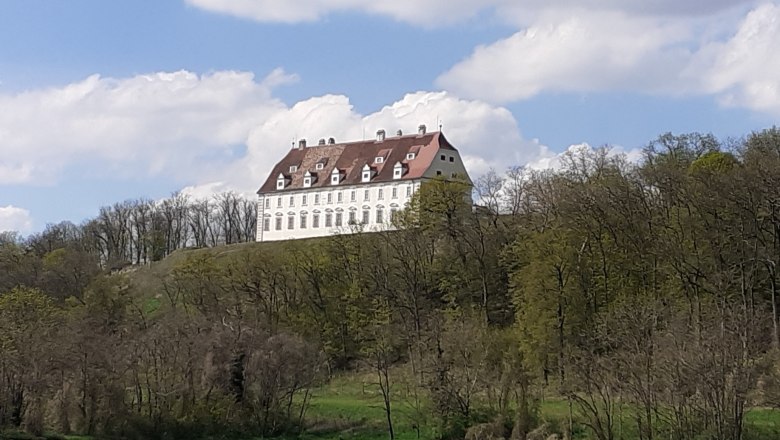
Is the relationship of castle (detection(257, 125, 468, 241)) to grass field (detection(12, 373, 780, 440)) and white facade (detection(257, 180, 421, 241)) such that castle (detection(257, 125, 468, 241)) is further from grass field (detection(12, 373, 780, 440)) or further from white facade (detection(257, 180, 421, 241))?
grass field (detection(12, 373, 780, 440))

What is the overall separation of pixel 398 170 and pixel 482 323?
43.7 metres

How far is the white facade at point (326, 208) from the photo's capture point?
96.4 meters

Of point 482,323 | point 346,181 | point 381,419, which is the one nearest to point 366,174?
point 346,181

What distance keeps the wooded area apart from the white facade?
901 inches

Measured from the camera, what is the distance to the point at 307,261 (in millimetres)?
70188

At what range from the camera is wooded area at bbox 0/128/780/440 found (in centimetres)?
3459

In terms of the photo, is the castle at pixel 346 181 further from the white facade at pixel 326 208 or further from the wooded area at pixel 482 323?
the wooded area at pixel 482 323

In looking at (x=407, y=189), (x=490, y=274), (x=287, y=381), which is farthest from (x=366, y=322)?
(x=407, y=189)

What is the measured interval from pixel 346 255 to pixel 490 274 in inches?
425

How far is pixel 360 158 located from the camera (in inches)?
4013

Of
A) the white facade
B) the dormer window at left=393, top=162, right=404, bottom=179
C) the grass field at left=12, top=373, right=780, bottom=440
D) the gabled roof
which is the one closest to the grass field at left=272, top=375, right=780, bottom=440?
the grass field at left=12, top=373, right=780, bottom=440

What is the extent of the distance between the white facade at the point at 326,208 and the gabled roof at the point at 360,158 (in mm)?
782

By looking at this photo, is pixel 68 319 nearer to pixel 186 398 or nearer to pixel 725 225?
pixel 186 398

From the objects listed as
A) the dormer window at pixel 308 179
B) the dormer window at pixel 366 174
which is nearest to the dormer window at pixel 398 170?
the dormer window at pixel 366 174
